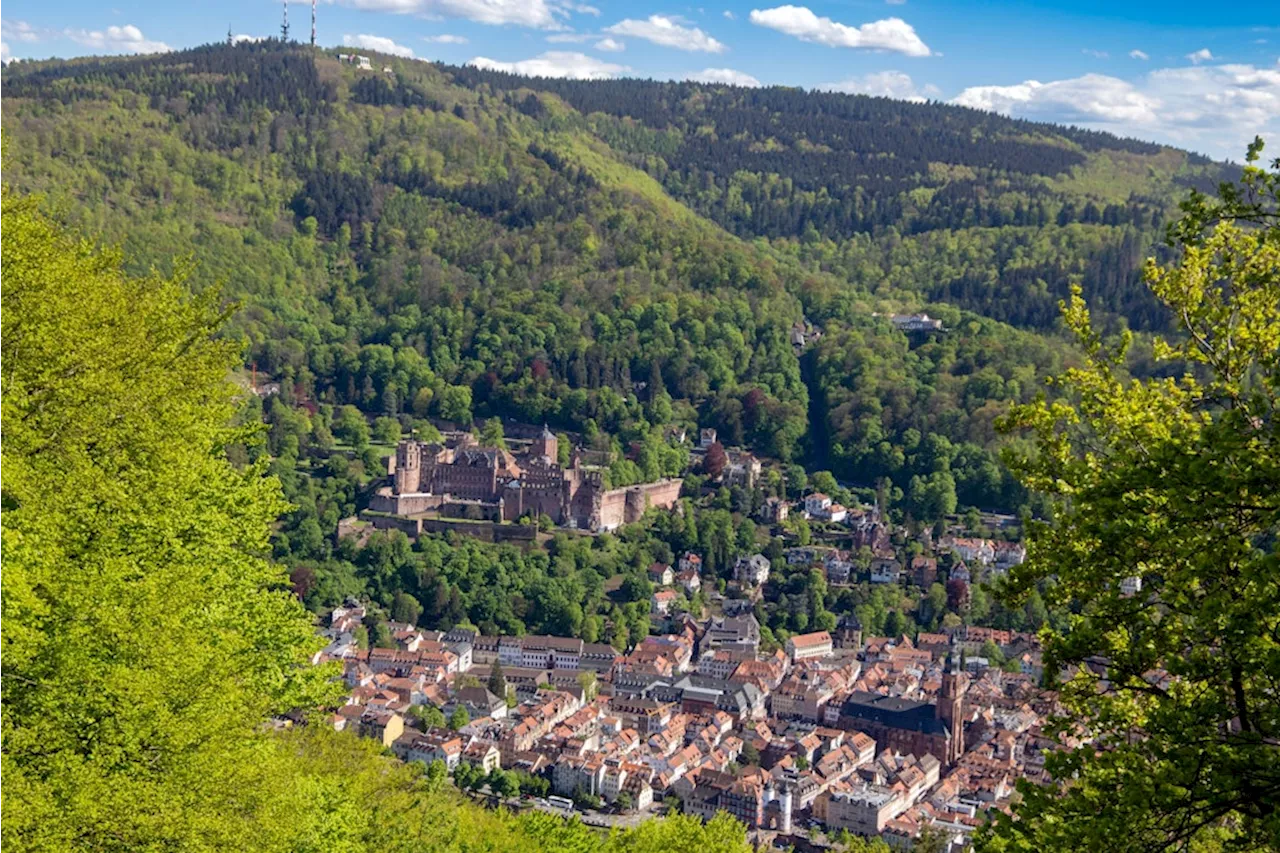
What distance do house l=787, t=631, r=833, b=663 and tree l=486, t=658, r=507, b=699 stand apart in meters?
10.9

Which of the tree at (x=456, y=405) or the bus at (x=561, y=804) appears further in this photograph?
the tree at (x=456, y=405)

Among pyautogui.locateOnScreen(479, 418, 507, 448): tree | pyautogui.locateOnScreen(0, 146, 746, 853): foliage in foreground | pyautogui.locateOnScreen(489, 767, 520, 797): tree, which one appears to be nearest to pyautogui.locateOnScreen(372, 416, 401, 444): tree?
pyautogui.locateOnScreen(479, 418, 507, 448): tree

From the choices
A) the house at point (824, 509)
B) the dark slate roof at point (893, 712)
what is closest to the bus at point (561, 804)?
the dark slate roof at point (893, 712)

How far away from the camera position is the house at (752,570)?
186 feet

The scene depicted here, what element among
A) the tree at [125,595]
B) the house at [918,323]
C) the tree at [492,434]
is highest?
the tree at [125,595]

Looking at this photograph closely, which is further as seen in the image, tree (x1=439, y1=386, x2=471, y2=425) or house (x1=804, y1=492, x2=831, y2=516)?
tree (x1=439, y1=386, x2=471, y2=425)

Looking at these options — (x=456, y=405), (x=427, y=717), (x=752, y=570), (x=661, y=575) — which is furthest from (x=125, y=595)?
(x=456, y=405)

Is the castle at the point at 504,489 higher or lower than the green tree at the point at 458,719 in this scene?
higher

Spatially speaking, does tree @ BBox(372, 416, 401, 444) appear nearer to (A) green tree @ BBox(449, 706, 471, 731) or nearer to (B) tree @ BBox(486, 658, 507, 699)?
(B) tree @ BBox(486, 658, 507, 699)

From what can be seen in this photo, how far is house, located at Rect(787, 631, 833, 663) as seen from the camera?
50875 millimetres

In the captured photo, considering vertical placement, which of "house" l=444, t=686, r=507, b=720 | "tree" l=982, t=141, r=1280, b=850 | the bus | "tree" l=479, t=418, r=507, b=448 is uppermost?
"tree" l=982, t=141, r=1280, b=850

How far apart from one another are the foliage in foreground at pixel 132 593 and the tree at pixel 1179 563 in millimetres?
4798

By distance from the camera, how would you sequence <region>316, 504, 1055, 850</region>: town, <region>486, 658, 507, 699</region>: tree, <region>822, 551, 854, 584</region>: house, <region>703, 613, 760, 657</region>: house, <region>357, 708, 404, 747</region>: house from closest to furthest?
<region>316, 504, 1055, 850</region>: town → <region>357, 708, 404, 747</region>: house → <region>486, 658, 507, 699</region>: tree → <region>703, 613, 760, 657</region>: house → <region>822, 551, 854, 584</region>: house

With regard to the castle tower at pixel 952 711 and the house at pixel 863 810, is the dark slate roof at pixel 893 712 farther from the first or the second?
the house at pixel 863 810
